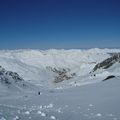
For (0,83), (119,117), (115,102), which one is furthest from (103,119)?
(0,83)

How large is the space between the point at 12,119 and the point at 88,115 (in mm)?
4257

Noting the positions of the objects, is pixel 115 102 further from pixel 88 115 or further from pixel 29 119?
pixel 29 119

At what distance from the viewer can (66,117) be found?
1284cm

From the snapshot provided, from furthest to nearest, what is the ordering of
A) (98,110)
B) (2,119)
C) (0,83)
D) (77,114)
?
(0,83) → (98,110) → (77,114) → (2,119)

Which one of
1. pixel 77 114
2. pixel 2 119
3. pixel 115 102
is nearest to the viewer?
pixel 2 119

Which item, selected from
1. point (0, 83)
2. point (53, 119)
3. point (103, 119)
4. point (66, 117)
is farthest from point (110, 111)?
point (0, 83)

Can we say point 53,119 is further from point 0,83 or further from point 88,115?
point 0,83

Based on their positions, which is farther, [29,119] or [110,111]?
[110,111]

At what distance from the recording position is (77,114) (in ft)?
45.2

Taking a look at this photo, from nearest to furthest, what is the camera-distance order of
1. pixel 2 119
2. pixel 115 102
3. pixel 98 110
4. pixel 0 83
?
pixel 2 119 < pixel 98 110 < pixel 115 102 < pixel 0 83

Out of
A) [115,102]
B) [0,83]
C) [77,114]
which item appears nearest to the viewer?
[77,114]

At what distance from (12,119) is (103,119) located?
4.60 m

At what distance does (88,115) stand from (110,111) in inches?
58.3

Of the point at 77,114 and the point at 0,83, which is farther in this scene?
the point at 0,83
